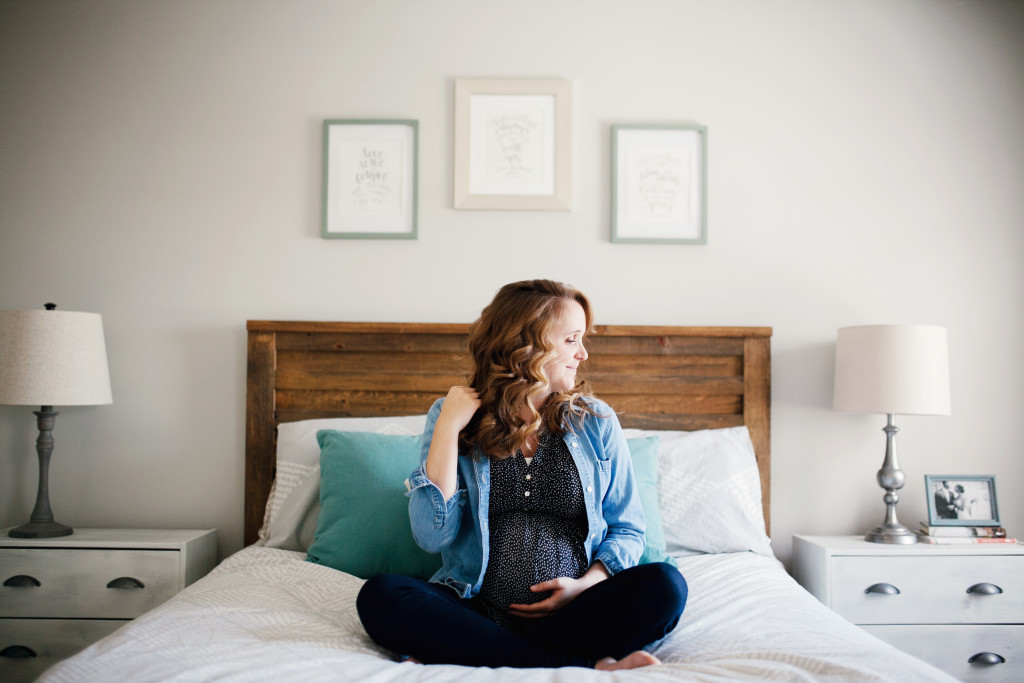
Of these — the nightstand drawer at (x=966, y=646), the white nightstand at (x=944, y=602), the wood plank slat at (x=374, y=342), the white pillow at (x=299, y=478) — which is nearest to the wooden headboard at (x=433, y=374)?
the wood plank slat at (x=374, y=342)

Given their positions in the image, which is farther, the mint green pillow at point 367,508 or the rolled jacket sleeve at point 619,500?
the mint green pillow at point 367,508

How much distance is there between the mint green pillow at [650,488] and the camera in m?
1.78

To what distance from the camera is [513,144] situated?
2.34m

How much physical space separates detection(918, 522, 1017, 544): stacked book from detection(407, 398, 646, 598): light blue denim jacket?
44.9 inches

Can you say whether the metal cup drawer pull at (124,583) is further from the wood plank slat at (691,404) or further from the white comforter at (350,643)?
the wood plank slat at (691,404)

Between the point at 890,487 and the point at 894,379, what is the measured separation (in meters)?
0.34

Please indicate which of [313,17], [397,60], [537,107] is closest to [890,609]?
[537,107]

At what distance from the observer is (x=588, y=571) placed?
1.44 meters

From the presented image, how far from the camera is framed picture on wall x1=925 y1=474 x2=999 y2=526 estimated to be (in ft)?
7.10

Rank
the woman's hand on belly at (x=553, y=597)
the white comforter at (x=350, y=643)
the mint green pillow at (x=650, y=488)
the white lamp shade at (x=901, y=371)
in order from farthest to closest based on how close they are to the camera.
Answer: the white lamp shade at (x=901, y=371)
the mint green pillow at (x=650, y=488)
the woman's hand on belly at (x=553, y=597)
the white comforter at (x=350, y=643)

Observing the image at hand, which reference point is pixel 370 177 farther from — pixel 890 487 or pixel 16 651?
pixel 890 487

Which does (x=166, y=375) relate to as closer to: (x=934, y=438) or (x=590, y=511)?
(x=590, y=511)

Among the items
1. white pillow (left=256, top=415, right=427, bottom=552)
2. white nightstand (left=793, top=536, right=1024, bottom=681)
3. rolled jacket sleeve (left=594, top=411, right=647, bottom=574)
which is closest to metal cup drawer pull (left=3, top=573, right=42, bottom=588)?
white pillow (left=256, top=415, right=427, bottom=552)

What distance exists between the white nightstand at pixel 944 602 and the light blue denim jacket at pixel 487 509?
84 centimetres
